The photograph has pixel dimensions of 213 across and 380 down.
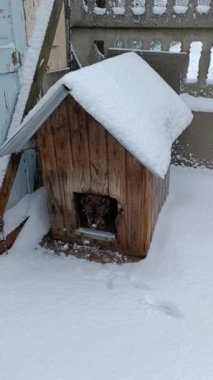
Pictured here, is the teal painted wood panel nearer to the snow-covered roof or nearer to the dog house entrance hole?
the snow-covered roof

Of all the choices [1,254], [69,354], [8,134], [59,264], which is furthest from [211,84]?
[69,354]

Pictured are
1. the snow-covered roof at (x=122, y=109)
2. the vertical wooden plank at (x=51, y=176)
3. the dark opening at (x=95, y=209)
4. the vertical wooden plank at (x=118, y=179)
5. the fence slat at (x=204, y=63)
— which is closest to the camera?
the snow-covered roof at (x=122, y=109)

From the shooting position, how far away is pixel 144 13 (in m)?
3.80

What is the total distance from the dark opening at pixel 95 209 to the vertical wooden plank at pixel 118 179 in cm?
22

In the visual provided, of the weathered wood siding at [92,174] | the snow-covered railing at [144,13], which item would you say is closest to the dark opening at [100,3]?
the snow-covered railing at [144,13]

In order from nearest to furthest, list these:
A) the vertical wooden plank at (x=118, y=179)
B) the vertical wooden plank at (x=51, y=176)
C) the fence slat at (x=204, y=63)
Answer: the vertical wooden plank at (x=118, y=179), the vertical wooden plank at (x=51, y=176), the fence slat at (x=204, y=63)

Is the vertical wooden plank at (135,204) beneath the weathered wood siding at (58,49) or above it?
beneath

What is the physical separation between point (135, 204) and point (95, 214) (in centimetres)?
51

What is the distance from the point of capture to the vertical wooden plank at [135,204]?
8.39 ft

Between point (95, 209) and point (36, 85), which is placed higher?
point (36, 85)

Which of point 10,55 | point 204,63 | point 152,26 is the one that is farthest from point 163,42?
point 10,55

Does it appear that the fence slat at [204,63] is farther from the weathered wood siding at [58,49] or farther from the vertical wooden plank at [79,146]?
the vertical wooden plank at [79,146]

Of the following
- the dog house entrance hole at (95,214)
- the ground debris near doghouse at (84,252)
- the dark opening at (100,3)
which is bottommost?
the ground debris near doghouse at (84,252)

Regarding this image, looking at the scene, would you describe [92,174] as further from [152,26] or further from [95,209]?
[152,26]
